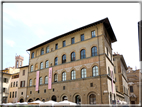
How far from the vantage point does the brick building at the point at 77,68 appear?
2300 cm

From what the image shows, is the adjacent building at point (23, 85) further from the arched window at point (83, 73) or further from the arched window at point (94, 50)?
the arched window at point (94, 50)

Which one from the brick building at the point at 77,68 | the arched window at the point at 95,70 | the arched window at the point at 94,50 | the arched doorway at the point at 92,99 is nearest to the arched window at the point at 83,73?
the brick building at the point at 77,68

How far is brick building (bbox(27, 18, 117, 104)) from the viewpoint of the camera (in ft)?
75.5

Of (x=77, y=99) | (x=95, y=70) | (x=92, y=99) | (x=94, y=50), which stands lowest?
(x=77, y=99)

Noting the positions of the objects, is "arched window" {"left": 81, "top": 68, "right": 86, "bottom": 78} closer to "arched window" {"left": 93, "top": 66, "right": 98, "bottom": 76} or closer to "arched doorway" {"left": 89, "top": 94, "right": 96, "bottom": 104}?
"arched window" {"left": 93, "top": 66, "right": 98, "bottom": 76}

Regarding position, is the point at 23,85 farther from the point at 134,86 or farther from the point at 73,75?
the point at 134,86

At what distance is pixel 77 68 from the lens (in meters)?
25.7

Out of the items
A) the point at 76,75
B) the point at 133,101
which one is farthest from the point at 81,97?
the point at 133,101

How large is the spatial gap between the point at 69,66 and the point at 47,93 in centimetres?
730

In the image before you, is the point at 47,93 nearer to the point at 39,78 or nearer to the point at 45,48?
the point at 39,78

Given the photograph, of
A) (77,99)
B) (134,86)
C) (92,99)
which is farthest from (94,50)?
(134,86)

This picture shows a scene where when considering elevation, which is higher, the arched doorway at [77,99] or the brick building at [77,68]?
the brick building at [77,68]

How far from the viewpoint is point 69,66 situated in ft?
88.8

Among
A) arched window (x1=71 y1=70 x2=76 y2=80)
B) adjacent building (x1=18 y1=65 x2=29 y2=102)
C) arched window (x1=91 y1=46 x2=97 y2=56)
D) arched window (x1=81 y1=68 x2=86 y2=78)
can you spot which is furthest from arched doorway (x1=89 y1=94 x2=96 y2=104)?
adjacent building (x1=18 y1=65 x2=29 y2=102)
